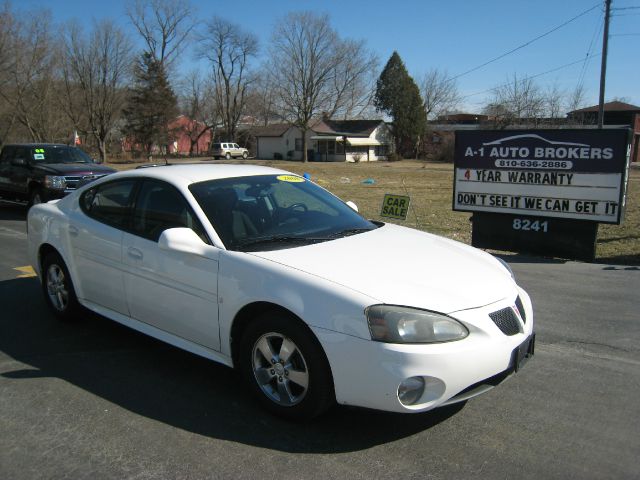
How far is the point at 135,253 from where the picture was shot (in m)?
4.27

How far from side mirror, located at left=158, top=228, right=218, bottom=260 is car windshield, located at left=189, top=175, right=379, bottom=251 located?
14cm

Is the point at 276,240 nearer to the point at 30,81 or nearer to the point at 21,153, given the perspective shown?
the point at 21,153

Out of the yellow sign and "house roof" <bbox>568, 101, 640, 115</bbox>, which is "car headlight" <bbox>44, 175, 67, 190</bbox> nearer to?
the yellow sign

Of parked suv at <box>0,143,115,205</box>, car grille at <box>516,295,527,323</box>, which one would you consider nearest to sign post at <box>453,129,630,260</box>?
car grille at <box>516,295,527,323</box>

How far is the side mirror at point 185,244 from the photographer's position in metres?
3.72

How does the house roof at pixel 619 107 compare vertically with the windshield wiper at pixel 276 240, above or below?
above

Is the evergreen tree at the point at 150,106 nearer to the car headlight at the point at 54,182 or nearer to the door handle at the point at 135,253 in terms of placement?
the car headlight at the point at 54,182

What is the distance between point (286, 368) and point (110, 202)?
7.94 feet

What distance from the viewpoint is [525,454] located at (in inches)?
123

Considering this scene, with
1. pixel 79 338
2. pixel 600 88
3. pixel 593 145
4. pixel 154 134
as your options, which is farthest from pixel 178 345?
pixel 154 134

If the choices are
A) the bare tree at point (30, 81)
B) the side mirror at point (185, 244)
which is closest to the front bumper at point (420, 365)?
the side mirror at point (185, 244)

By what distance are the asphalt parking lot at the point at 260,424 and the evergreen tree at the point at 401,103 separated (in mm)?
65269

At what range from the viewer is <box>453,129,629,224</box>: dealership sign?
8.27 metres

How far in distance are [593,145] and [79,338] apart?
7445 millimetres
